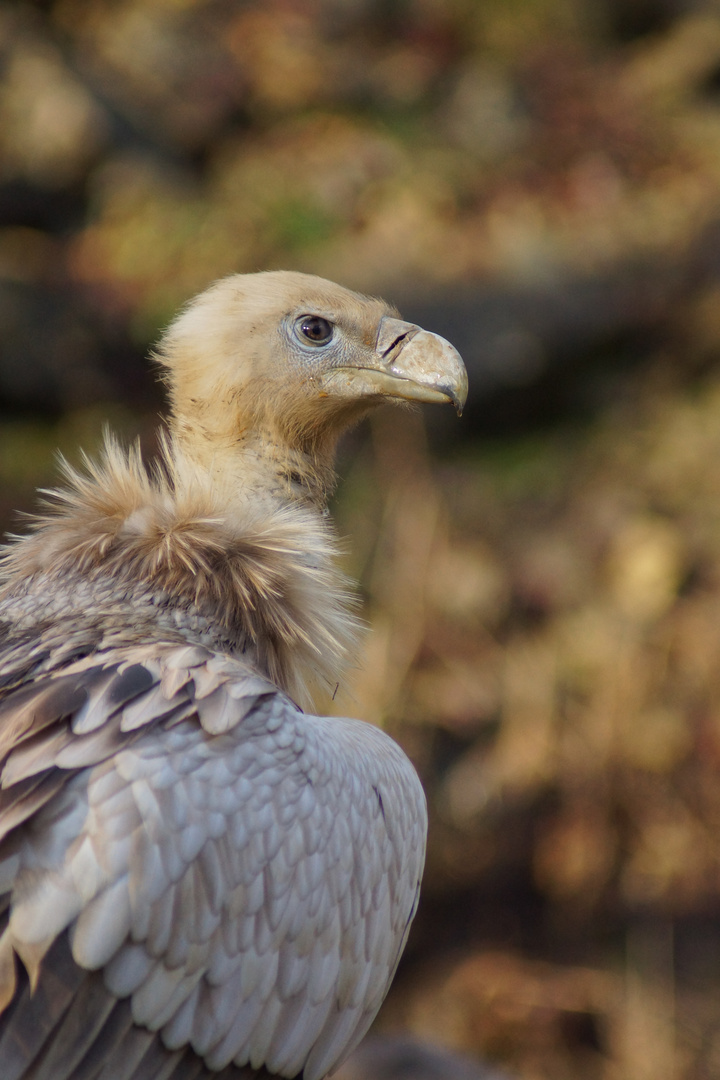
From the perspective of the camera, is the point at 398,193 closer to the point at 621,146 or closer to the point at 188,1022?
the point at 621,146

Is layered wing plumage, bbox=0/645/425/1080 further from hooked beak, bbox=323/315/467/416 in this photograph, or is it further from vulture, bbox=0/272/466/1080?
hooked beak, bbox=323/315/467/416

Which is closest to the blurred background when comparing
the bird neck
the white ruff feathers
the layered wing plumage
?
the bird neck

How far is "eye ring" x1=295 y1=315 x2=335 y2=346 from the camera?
3299 mm

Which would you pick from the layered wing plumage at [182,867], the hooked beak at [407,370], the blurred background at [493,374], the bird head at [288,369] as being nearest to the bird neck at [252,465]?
the bird head at [288,369]

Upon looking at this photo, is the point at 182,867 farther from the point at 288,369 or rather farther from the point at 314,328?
the point at 314,328

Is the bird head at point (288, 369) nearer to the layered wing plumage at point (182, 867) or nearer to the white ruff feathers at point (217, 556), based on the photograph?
the white ruff feathers at point (217, 556)

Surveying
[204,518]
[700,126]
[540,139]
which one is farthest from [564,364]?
[204,518]

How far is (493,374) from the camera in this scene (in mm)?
8188

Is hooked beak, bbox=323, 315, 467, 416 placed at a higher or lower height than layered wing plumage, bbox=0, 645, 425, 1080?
higher

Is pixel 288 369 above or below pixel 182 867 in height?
above

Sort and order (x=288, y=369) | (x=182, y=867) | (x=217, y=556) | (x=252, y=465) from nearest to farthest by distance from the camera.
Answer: (x=182, y=867), (x=217, y=556), (x=252, y=465), (x=288, y=369)

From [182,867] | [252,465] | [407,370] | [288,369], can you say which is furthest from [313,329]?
[182,867]

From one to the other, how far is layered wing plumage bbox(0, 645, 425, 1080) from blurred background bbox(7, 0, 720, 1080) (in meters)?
3.09

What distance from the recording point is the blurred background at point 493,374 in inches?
261
